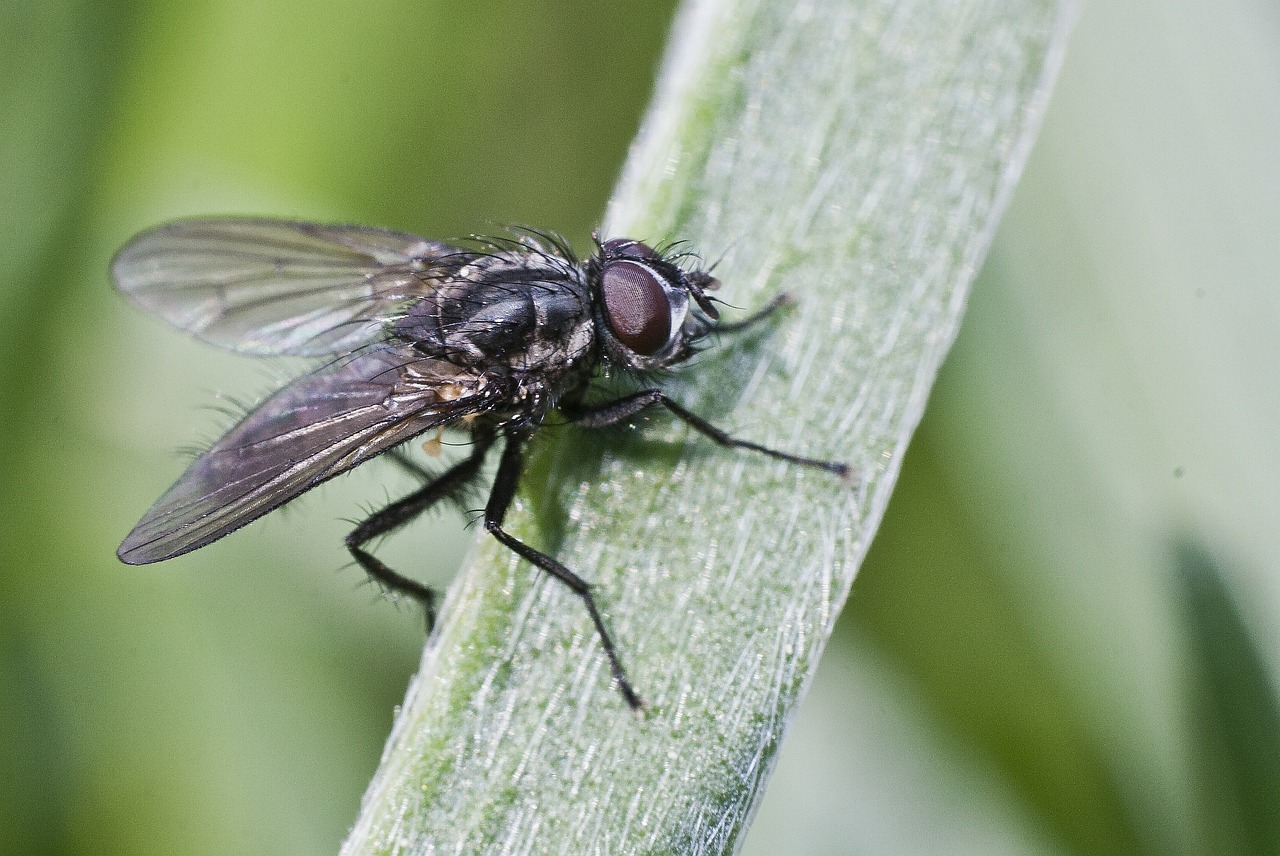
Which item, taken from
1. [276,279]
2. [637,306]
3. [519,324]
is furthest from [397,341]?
[637,306]

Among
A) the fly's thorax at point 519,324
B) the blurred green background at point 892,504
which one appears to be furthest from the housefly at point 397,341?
the blurred green background at point 892,504

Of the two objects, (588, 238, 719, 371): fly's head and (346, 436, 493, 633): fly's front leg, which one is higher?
(588, 238, 719, 371): fly's head

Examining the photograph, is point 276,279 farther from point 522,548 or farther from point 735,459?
point 735,459

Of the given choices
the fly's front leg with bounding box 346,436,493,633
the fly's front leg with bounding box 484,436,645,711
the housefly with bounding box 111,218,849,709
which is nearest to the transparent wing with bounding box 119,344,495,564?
the housefly with bounding box 111,218,849,709

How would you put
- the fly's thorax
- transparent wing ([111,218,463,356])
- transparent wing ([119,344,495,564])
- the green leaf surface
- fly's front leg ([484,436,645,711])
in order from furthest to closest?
transparent wing ([111,218,463,356]) < the fly's thorax < transparent wing ([119,344,495,564]) < fly's front leg ([484,436,645,711]) < the green leaf surface

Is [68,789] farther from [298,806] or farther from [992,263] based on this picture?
[992,263]

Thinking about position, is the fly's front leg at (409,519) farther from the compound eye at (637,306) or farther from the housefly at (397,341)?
the compound eye at (637,306)

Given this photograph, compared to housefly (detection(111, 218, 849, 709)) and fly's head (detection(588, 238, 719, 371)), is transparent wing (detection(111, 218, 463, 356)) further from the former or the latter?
fly's head (detection(588, 238, 719, 371))
